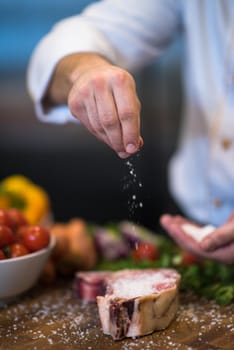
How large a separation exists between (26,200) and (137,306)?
2.46 feet

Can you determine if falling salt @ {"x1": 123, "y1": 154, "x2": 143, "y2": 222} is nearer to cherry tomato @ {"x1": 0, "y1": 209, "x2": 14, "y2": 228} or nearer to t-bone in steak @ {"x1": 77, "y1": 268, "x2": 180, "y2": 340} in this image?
t-bone in steak @ {"x1": 77, "y1": 268, "x2": 180, "y2": 340}

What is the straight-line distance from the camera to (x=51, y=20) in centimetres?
332

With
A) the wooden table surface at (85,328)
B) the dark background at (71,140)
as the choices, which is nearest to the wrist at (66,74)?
the wooden table surface at (85,328)

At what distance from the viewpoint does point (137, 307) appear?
107 centimetres

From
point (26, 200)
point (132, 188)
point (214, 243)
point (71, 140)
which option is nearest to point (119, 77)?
point (132, 188)

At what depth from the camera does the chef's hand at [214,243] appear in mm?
1184

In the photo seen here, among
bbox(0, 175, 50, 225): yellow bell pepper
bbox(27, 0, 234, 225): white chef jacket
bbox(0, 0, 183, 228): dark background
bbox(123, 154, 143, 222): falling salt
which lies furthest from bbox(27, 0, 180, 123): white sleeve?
bbox(0, 0, 183, 228): dark background

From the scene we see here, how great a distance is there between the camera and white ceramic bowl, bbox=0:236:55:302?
1.21 meters

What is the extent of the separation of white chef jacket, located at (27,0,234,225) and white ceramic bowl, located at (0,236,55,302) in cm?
40

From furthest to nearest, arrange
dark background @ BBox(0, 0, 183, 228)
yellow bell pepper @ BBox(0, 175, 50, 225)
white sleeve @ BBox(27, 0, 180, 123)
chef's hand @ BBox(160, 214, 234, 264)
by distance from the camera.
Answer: dark background @ BBox(0, 0, 183, 228), yellow bell pepper @ BBox(0, 175, 50, 225), white sleeve @ BBox(27, 0, 180, 123), chef's hand @ BBox(160, 214, 234, 264)

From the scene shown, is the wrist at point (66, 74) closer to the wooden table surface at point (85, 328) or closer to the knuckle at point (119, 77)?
the knuckle at point (119, 77)

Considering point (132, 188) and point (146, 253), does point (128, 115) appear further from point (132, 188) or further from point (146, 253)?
point (146, 253)

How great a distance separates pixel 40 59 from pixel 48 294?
21.6 inches

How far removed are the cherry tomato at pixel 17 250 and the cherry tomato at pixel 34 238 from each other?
0.01m
